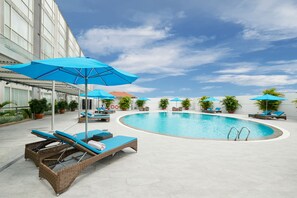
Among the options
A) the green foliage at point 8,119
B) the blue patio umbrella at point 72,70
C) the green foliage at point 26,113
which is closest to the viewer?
the blue patio umbrella at point 72,70

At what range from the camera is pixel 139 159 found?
4.56 m

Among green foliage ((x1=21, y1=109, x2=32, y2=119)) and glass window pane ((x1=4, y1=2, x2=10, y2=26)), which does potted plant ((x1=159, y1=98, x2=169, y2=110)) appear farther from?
glass window pane ((x1=4, y1=2, x2=10, y2=26))

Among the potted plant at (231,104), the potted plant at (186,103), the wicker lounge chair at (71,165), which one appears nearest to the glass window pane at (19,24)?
the wicker lounge chair at (71,165)

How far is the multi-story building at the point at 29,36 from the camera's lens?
10.9m

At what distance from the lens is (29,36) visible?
14383 mm

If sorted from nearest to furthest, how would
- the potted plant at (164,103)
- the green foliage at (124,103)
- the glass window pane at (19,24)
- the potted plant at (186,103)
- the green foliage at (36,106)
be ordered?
the glass window pane at (19,24)
the green foliage at (36,106)
the green foliage at (124,103)
the potted plant at (186,103)
the potted plant at (164,103)

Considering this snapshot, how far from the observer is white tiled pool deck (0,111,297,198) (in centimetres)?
294

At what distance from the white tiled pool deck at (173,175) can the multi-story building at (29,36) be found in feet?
14.3

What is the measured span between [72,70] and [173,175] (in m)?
4.10

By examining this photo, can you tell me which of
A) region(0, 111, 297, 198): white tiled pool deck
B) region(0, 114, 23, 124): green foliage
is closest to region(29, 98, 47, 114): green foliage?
region(0, 114, 23, 124): green foliage

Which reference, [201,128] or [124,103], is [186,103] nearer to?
[124,103]

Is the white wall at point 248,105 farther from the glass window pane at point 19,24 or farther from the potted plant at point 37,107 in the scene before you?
the glass window pane at point 19,24

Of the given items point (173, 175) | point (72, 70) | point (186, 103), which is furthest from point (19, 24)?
point (186, 103)

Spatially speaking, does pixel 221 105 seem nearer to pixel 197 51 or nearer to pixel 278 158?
pixel 197 51
